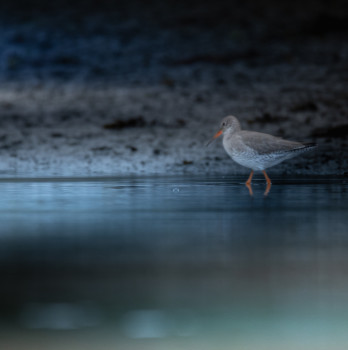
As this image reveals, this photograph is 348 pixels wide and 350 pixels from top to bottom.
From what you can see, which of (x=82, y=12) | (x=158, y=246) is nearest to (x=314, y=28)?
(x=82, y=12)

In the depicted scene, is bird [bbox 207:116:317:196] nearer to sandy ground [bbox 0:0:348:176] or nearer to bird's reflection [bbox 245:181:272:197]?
bird's reflection [bbox 245:181:272:197]

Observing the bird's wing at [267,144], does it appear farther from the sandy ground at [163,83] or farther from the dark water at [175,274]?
the dark water at [175,274]

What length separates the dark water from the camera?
2.06 m

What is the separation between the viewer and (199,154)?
8242 millimetres

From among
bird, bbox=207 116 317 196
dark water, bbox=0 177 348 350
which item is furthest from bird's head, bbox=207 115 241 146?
dark water, bbox=0 177 348 350

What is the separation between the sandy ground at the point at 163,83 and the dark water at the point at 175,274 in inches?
116

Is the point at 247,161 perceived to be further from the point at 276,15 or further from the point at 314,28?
the point at 276,15

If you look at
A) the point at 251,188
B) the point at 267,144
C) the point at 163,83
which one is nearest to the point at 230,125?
the point at 267,144

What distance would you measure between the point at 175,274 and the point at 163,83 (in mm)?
11663

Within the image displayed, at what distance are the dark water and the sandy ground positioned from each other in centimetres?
295

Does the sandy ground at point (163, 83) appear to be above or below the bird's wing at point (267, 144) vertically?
above

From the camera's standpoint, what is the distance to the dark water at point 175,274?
2.06 meters

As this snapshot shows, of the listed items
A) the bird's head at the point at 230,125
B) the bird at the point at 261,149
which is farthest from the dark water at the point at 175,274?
the bird's head at the point at 230,125

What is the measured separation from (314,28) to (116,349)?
1885 centimetres
